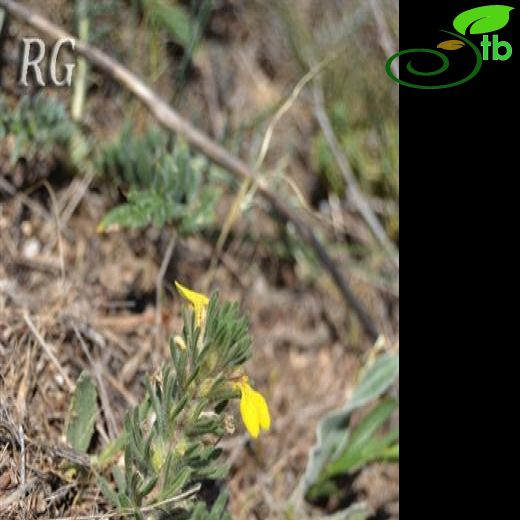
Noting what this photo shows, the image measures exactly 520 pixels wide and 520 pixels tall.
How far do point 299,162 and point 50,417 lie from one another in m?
1.44

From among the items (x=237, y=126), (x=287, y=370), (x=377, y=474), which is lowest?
(x=377, y=474)

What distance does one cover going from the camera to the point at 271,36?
340 centimetres

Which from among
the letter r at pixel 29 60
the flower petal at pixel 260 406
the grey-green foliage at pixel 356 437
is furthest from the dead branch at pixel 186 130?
the flower petal at pixel 260 406

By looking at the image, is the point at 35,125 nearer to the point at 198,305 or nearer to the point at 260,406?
the point at 198,305

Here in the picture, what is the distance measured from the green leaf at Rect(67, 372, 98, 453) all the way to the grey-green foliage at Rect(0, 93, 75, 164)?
683mm

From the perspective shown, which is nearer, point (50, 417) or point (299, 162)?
point (50, 417)

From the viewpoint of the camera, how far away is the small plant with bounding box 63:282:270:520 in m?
1.82

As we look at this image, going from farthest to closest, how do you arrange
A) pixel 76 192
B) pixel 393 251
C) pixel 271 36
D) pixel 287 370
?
pixel 271 36
pixel 393 251
pixel 287 370
pixel 76 192

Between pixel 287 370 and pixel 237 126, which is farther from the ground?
pixel 237 126

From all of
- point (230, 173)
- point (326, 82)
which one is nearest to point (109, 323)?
point (230, 173)
